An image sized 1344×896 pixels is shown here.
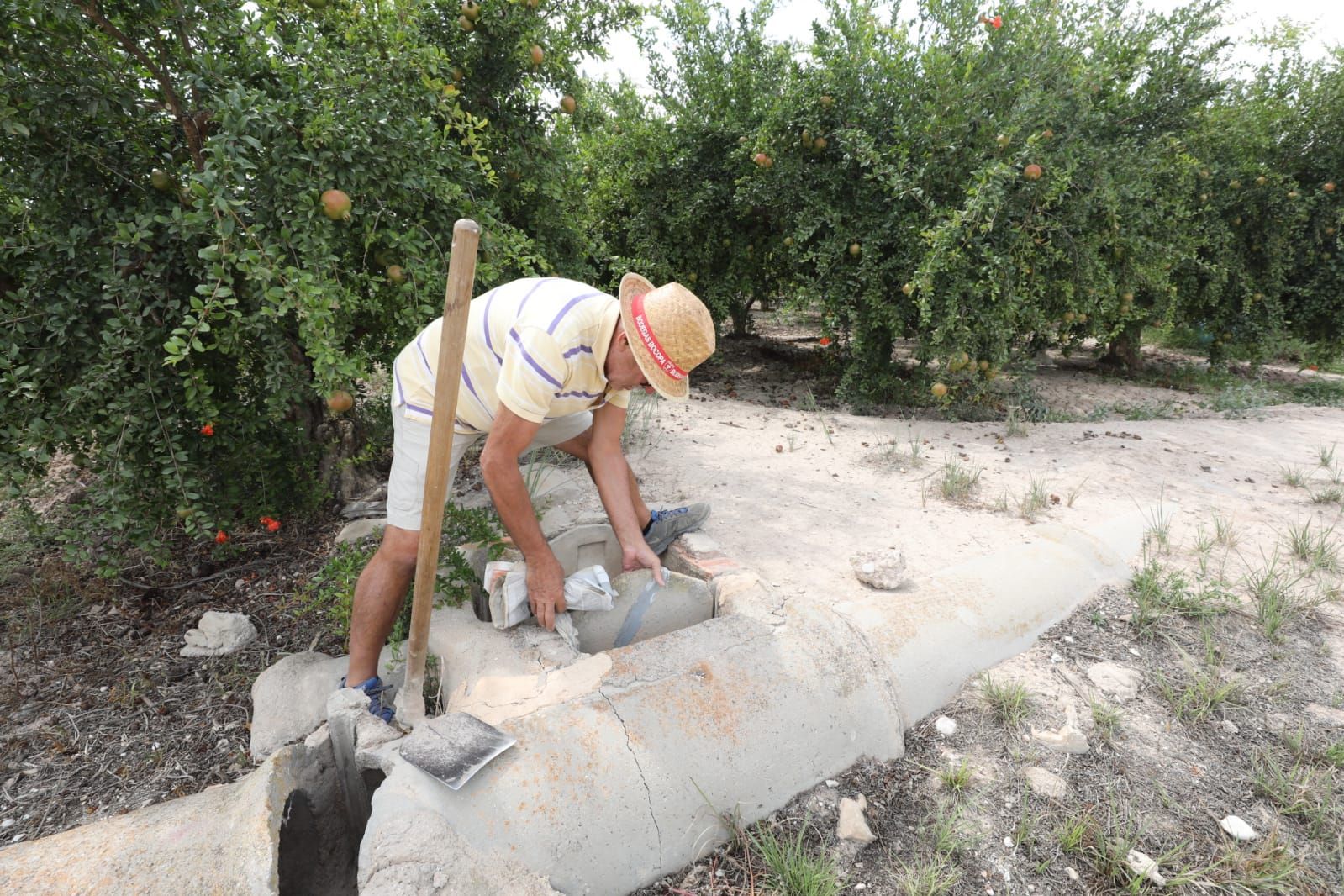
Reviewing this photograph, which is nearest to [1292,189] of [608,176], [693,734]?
[608,176]

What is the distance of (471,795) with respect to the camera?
1500mm

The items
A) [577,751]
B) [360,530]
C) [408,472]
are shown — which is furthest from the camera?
[360,530]

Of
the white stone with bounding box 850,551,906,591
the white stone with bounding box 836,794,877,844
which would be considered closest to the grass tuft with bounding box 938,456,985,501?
the white stone with bounding box 850,551,906,591

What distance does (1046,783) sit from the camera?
6.56 ft

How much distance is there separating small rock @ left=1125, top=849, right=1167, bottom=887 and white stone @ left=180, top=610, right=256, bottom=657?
3204 mm

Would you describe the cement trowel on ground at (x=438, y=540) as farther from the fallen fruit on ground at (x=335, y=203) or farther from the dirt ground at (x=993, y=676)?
the fallen fruit on ground at (x=335, y=203)

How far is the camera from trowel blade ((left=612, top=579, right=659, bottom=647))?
2309 millimetres

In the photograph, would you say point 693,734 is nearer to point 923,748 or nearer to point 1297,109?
point 923,748

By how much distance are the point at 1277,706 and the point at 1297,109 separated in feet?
29.5

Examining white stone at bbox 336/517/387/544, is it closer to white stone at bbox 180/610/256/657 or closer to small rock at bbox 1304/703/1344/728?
white stone at bbox 180/610/256/657

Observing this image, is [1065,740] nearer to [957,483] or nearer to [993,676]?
[993,676]

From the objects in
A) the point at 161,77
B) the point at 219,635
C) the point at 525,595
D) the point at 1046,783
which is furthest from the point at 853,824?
the point at 161,77

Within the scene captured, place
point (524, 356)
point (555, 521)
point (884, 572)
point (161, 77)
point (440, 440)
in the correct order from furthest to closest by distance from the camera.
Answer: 1. point (555, 521)
2. point (884, 572)
3. point (161, 77)
4. point (524, 356)
5. point (440, 440)

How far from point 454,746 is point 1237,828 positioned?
6.95 feet
